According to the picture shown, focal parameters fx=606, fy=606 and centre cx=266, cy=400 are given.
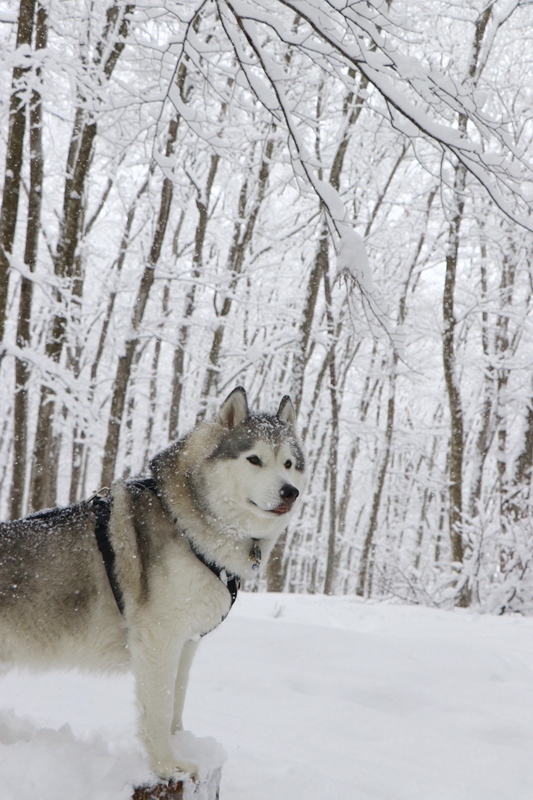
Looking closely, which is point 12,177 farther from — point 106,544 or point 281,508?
point 281,508

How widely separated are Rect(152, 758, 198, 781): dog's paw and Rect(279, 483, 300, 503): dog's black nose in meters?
1.18

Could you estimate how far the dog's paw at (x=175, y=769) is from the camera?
253 cm

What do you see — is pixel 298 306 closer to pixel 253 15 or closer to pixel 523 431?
pixel 523 431

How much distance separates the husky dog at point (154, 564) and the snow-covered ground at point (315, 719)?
34 centimetres

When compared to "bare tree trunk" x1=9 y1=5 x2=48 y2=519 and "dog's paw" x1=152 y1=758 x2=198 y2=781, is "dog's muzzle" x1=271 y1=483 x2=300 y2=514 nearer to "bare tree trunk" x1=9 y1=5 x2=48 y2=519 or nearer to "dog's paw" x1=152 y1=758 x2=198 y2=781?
"dog's paw" x1=152 y1=758 x2=198 y2=781

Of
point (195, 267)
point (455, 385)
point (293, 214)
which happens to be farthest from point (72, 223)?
point (293, 214)

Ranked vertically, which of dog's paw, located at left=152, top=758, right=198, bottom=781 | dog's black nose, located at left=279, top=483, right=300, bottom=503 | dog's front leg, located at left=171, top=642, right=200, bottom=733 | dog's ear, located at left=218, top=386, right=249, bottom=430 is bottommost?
dog's paw, located at left=152, top=758, right=198, bottom=781

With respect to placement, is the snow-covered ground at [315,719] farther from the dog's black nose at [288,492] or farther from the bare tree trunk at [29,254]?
the bare tree trunk at [29,254]

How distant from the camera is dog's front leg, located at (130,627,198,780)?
259 centimetres

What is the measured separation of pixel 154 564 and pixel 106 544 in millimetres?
234

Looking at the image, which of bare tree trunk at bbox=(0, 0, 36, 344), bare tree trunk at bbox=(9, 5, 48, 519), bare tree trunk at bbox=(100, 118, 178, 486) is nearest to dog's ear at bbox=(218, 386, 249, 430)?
bare tree trunk at bbox=(0, 0, 36, 344)

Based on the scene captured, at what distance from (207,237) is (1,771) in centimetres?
1537

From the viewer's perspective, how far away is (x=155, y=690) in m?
2.61

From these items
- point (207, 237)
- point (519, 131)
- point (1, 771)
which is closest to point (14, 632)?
point (1, 771)
